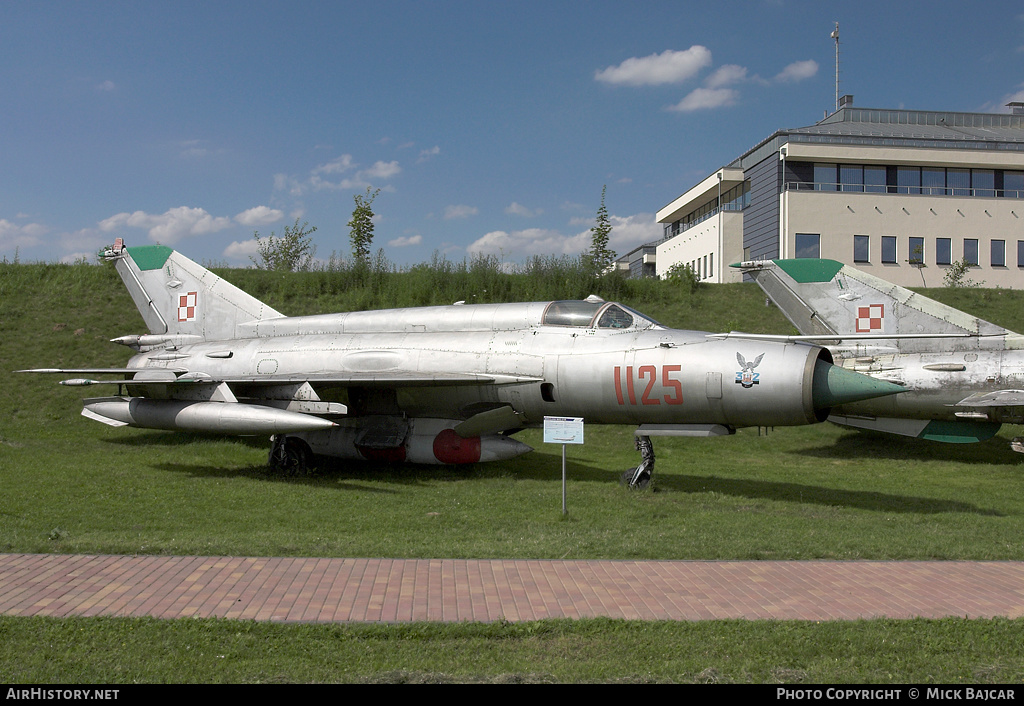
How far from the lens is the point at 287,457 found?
1320 centimetres

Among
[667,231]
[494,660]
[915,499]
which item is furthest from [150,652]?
[667,231]

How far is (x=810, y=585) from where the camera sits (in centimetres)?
654

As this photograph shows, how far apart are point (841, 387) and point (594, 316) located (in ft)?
12.6

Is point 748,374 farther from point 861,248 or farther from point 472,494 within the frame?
point 861,248

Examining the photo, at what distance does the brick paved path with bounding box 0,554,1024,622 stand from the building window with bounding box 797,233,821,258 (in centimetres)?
2674

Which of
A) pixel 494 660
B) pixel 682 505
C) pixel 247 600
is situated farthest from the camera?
pixel 682 505

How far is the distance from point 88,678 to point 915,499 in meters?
11.0

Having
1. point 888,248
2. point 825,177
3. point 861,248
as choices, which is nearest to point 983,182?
point 888,248

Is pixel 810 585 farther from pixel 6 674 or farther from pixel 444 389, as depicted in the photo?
pixel 444 389

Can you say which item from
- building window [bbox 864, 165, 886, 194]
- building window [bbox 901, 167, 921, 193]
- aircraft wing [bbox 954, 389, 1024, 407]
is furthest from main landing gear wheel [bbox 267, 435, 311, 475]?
building window [bbox 901, 167, 921, 193]

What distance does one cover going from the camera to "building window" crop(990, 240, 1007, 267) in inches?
1300

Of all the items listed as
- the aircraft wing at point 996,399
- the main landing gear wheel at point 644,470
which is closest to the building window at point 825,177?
the aircraft wing at point 996,399

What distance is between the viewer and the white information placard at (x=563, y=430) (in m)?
9.50

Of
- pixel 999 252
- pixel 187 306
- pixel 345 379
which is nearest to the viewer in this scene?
pixel 345 379
